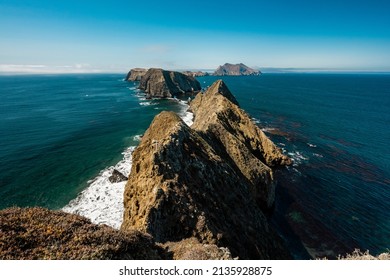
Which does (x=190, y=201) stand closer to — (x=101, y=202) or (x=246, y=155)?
→ (x=246, y=155)

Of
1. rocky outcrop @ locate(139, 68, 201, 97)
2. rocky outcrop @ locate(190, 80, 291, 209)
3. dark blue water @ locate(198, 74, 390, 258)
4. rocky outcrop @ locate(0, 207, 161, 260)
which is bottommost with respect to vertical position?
dark blue water @ locate(198, 74, 390, 258)

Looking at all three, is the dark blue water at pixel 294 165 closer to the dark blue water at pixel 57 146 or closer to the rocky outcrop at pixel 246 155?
the dark blue water at pixel 57 146

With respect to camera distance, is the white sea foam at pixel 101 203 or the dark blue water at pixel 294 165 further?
the dark blue water at pixel 294 165

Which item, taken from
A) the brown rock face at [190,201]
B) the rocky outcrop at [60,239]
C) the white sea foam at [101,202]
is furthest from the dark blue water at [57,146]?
the rocky outcrop at [60,239]

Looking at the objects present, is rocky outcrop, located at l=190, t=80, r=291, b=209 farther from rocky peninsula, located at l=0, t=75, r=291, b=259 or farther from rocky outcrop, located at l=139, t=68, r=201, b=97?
rocky outcrop, located at l=139, t=68, r=201, b=97

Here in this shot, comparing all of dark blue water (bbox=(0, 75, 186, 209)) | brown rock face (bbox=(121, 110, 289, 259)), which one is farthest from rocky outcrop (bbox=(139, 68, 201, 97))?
brown rock face (bbox=(121, 110, 289, 259))
